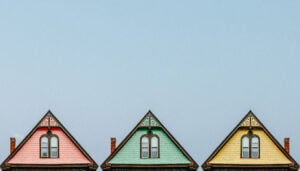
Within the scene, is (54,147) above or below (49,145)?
below

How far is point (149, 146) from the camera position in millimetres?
92562

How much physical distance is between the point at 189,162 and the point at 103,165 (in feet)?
22.3

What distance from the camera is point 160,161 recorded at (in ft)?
304

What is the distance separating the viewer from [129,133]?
92375mm

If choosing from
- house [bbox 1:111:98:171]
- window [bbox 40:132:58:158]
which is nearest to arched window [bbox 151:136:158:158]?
house [bbox 1:111:98:171]

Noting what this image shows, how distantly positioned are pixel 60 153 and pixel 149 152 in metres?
7.05

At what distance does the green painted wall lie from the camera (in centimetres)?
9244

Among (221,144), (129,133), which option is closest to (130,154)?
(129,133)

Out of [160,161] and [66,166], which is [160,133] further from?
[66,166]

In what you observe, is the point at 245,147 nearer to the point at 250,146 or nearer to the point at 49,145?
the point at 250,146

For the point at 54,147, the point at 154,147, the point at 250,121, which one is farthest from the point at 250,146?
the point at 54,147

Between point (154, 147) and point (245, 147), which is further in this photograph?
point (245, 147)

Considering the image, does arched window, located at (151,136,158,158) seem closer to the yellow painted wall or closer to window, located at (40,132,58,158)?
the yellow painted wall

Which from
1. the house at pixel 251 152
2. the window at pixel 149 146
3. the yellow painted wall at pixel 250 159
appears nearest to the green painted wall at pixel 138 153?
the window at pixel 149 146
